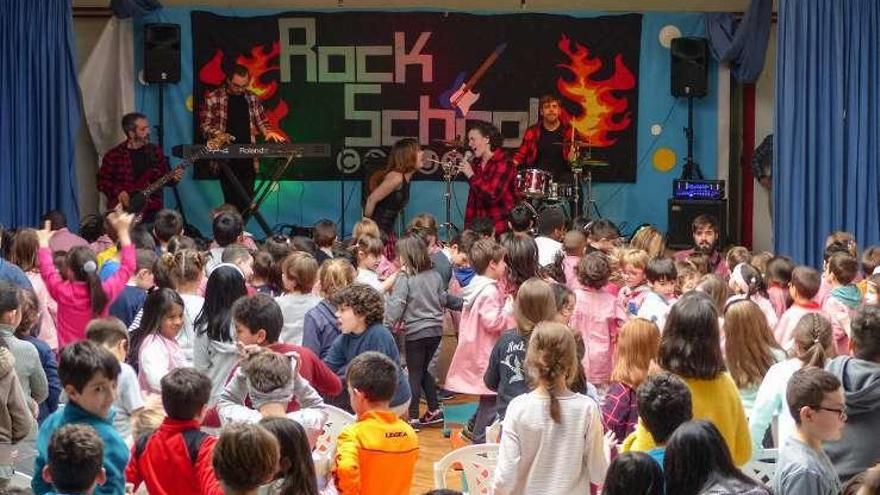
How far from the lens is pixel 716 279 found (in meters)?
7.04

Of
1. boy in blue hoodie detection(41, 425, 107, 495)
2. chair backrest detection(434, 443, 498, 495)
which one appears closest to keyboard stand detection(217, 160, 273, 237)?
chair backrest detection(434, 443, 498, 495)

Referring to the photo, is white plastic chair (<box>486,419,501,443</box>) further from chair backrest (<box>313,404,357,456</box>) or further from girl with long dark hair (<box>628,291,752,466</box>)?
girl with long dark hair (<box>628,291,752,466</box>)

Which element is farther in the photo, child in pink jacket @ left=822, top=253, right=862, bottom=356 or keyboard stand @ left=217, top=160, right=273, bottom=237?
keyboard stand @ left=217, top=160, right=273, bottom=237

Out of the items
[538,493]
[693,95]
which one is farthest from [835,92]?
[538,493]

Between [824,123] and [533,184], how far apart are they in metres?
2.74

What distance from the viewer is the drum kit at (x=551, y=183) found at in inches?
512

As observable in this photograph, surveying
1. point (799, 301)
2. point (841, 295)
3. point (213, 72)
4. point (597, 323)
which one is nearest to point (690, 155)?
point (213, 72)

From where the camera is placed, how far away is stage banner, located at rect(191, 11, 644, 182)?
1417cm

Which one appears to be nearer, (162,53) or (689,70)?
(162,53)

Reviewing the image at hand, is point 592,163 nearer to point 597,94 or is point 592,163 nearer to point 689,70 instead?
point 597,94

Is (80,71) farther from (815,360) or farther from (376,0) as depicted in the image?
(815,360)

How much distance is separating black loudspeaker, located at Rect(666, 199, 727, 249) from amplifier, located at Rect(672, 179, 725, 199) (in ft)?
0.22

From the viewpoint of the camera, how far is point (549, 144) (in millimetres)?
13953

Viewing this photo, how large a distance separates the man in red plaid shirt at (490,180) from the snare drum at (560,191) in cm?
43
